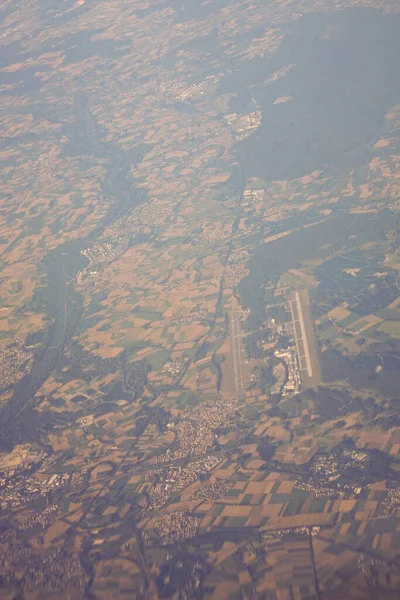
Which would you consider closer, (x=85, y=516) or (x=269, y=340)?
(x=85, y=516)

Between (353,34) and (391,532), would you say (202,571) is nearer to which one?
(391,532)

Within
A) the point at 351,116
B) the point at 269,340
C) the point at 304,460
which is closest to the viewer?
the point at 304,460

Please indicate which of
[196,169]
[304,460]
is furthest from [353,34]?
[304,460]

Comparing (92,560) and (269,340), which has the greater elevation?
(92,560)

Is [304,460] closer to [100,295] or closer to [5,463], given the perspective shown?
[5,463]

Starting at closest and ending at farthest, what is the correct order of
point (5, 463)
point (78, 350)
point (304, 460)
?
1. point (304, 460)
2. point (5, 463)
3. point (78, 350)

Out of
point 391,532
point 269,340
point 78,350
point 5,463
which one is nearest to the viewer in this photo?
point 391,532

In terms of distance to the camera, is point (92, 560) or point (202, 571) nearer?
point (202, 571)

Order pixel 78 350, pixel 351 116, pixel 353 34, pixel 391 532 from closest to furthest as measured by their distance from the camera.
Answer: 1. pixel 391 532
2. pixel 78 350
3. pixel 351 116
4. pixel 353 34

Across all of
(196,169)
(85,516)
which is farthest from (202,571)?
(196,169)
